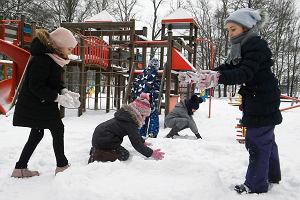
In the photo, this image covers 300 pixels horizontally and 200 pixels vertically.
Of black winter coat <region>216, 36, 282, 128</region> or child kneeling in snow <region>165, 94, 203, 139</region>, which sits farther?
child kneeling in snow <region>165, 94, 203, 139</region>

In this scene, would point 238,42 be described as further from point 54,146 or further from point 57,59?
point 54,146

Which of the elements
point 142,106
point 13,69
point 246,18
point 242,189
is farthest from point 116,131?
point 13,69

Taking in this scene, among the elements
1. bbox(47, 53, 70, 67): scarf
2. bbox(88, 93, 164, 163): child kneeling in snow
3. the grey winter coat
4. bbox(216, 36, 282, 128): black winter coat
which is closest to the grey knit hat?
bbox(216, 36, 282, 128): black winter coat

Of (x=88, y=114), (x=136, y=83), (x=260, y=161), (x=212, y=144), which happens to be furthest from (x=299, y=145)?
(x=88, y=114)

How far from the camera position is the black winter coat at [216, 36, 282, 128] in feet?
8.63

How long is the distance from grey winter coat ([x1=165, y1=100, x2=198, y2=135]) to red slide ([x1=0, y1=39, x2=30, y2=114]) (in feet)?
10.8

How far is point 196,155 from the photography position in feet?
13.7

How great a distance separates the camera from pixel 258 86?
277 centimetres

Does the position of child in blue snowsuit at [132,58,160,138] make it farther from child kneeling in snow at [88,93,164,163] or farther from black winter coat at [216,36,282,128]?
black winter coat at [216,36,282,128]

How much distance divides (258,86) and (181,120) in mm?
3811

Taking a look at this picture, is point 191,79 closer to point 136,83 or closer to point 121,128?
point 121,128

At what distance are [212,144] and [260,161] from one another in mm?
1891

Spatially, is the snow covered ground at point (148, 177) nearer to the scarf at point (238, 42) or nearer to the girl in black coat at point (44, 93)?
the girl in black coat at point (44, 93)

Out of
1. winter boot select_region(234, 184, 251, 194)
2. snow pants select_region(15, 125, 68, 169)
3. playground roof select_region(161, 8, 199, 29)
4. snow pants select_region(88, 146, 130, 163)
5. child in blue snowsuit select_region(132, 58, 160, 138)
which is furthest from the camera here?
playground roof select_region(161, 8, 199, 29)
